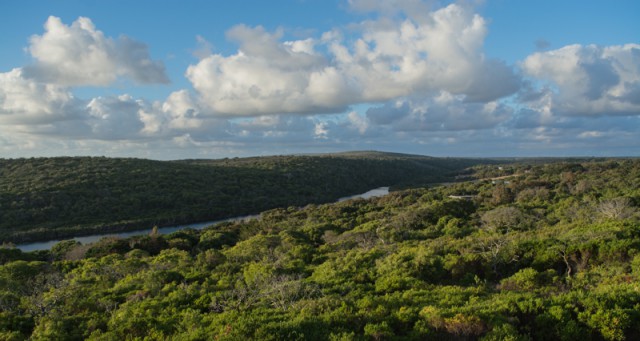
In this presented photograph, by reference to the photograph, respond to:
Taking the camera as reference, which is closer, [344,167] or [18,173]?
[18,173]

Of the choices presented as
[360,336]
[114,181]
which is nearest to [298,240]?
[360,336]

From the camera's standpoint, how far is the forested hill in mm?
56594

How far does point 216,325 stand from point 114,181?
2950 inches

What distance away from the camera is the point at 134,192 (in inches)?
2808

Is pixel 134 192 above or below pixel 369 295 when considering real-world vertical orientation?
below

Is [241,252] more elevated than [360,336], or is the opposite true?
[360,336]

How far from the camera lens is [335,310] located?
323 inches

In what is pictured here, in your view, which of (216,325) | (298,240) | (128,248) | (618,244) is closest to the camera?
(216,325)

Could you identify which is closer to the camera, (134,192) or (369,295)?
(369,295)

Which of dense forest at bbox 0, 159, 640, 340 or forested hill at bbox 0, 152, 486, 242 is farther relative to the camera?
forested hill at bbox 0, 152, 486, 242

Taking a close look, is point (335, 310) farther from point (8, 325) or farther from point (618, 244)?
point (618, 244)

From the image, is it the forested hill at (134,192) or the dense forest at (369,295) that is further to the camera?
the forested hill at (134,192)

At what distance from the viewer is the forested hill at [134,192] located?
56594 mm

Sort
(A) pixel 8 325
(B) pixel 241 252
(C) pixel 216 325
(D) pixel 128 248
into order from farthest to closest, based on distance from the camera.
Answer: (D) pixel 128 248, (B) pixel 241 252, (A) pixel 8 325, (C) pixel 216 325
